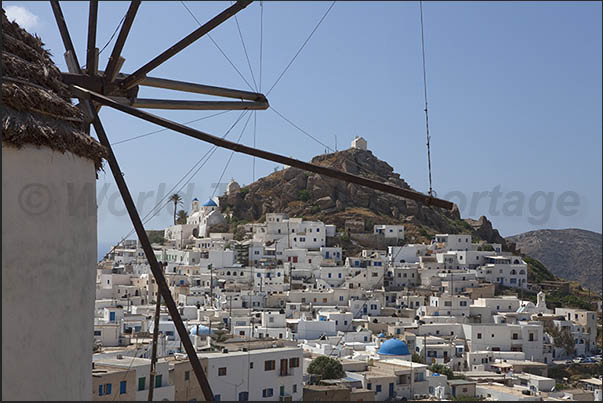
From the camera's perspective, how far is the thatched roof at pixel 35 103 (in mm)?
3135

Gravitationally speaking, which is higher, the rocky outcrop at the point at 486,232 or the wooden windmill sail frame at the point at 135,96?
the rocky outcrop at the point at 486,232

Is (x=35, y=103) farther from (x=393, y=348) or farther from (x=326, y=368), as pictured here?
(x=393, y=348)

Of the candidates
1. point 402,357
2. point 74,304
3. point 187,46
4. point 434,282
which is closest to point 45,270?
point 74,304

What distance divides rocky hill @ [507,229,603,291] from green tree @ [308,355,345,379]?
64474mm

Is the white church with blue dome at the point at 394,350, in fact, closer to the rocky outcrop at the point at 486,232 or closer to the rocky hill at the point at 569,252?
the rocky outcrop at the point at 486,232

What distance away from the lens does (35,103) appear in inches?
133

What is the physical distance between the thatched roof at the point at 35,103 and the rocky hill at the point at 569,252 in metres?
85.1

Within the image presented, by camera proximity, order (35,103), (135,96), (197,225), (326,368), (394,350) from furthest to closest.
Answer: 1. (197,225)
2. (394,350)
3. (326,368)
4. (135,96)
5. (35,103)

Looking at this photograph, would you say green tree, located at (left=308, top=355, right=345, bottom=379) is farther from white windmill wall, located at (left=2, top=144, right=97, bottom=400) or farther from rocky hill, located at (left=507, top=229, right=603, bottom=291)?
rocky hill, located at (left=507, top=229, right=603, bottom=291)

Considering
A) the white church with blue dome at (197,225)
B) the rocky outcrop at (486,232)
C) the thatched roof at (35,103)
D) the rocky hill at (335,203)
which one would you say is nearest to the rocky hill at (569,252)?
the rocky outcrop at (486,232)

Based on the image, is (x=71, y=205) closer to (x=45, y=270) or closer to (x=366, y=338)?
(x=45, y=270)

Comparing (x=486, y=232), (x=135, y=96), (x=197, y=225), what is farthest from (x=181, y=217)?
(x=135, y=96)

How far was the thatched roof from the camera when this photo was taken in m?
3.13

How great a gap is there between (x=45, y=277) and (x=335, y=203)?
2611 inches
